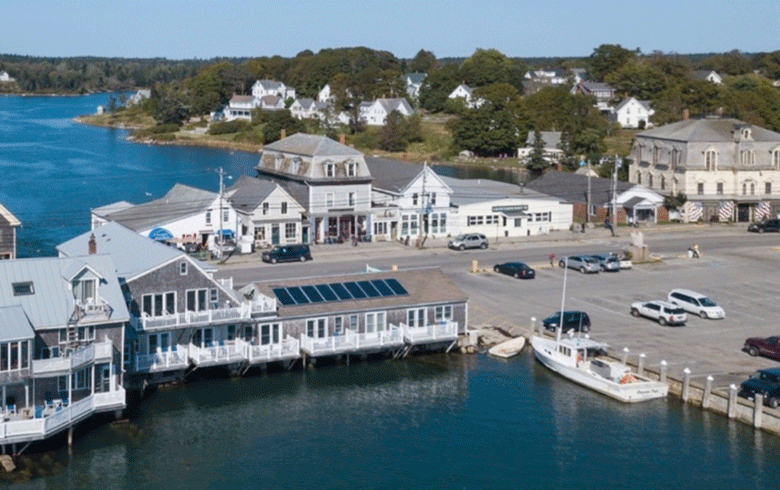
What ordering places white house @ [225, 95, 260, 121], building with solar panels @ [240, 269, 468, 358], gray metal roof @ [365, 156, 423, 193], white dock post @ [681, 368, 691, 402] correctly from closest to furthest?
white dock post @ [681, 368, 691, 402] → building with solar panels @ [240, 269, 468, 358] → gray metal roof @ [365, 156, 423, 193] → white house @ [225, 95, 260, 121]

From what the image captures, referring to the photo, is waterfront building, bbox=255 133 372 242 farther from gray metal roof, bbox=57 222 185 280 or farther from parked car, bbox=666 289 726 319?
parked car, bbox=666 289 726 319

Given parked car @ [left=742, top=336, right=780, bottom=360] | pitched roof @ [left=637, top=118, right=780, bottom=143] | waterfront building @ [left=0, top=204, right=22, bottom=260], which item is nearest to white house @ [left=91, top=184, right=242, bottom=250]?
waterfront building @ [left=0, top=204, right=22, bottom=260]

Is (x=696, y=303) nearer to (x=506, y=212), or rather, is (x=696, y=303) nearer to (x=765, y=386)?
(x=765, y=386)

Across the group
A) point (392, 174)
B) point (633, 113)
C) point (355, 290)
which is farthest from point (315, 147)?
point (633, 113)

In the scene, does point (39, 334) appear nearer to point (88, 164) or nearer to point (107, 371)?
point (107, 371)

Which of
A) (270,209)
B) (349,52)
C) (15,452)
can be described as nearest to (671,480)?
(15,452)

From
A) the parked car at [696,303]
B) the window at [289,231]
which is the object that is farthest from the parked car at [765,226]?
the window at [289,231]
